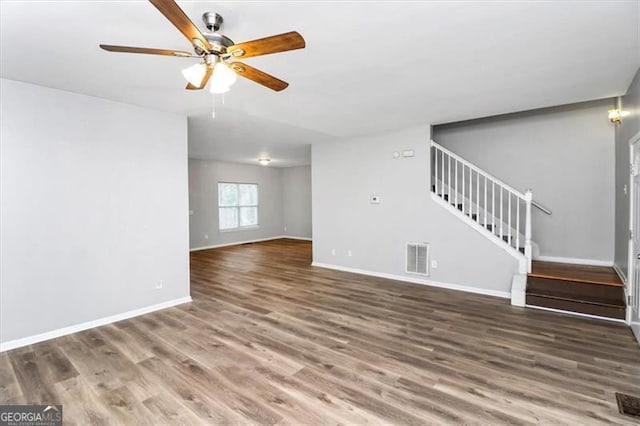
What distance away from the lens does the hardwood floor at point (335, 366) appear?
204cm

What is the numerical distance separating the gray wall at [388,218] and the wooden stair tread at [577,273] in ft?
1.38

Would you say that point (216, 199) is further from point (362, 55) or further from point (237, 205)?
point (362, 55)

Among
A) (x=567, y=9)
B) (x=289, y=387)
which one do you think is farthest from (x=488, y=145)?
(x=289, y=387)

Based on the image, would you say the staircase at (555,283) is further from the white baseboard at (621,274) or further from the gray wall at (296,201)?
the gray wall at (296,201)

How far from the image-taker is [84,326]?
341 cm

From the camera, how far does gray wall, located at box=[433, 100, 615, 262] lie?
459 cm

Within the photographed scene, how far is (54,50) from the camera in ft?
7.97

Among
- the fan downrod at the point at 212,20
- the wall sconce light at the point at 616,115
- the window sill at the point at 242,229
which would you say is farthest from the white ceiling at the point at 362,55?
the window sill at the point at 242,229

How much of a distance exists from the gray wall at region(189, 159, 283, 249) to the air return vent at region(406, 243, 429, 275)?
20.1ft

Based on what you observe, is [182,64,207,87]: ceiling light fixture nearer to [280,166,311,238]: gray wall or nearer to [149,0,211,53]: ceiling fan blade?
[149,0,211,53]: ceiling fan blade

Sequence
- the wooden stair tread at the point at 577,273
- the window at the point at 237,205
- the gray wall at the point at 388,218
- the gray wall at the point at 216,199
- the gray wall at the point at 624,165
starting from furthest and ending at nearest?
the window at the point at 237,205, the gray wall at the point at 216,199, the gray wall at the point at 388,218, the wooden stair tread at the point at 577,273, the gray wall at the point at 624,165

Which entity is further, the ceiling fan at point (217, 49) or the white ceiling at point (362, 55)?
the white ceiling at point (362, 55)

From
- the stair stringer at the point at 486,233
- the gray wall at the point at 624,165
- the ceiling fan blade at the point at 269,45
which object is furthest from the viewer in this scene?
the stair stringer at the point at 486,233

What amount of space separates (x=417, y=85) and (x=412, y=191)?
2287 millimetres
